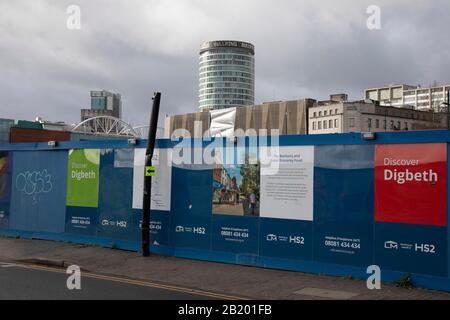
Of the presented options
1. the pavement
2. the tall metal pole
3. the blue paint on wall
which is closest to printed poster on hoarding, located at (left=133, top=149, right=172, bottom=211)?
the blue paint on wall

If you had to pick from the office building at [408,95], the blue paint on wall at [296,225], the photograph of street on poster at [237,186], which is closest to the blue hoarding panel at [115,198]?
the blue paint on wall at [296,225]

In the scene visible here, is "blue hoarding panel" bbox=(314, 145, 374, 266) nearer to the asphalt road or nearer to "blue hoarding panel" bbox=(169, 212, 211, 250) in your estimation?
"blue hoarding panel" bbox=(169, 212, 211, 250)

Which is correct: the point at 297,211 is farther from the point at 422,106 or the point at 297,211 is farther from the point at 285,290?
the point at 422,106

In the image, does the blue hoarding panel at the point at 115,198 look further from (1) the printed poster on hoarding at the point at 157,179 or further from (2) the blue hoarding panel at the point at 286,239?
(2) the blue hoarding panel at the point at 286,239

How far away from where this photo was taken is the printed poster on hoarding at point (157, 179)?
14133mm

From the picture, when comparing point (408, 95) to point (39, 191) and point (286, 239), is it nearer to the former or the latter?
point (39, 191)

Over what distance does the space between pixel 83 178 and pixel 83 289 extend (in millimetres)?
6542

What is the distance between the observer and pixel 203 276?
1148 cm

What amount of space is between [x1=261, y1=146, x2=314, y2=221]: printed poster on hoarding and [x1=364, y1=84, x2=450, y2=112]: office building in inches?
6041

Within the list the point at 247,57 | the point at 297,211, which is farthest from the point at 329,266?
the point at 247,57

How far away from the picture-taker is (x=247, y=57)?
604 feet

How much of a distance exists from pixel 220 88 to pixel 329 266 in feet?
532

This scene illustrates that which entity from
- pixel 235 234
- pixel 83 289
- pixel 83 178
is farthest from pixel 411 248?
pixel 83 178

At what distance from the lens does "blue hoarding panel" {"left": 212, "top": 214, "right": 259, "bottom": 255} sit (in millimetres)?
12586
